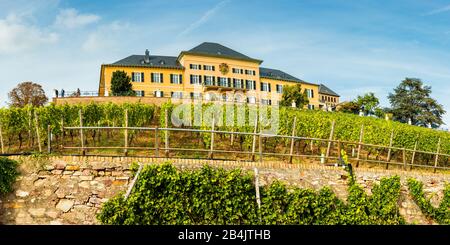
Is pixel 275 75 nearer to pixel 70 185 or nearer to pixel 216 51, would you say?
pixel 216 51

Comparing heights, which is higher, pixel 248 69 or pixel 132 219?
pixel 248 69

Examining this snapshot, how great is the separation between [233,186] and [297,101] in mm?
39231

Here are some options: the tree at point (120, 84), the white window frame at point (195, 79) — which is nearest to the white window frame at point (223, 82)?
the white window frame at point (195, 79)

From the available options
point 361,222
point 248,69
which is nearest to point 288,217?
point 361,222

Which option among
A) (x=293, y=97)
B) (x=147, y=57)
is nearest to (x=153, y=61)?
(x=147, y=57)

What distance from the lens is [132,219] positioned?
417 inches

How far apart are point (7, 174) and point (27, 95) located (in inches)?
1554

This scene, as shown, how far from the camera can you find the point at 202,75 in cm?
5569

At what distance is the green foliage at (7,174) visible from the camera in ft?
35.1

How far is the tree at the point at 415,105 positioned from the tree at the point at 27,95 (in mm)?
46464

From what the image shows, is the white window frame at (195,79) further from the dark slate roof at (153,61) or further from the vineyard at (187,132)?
the vineyard at (187,132)
